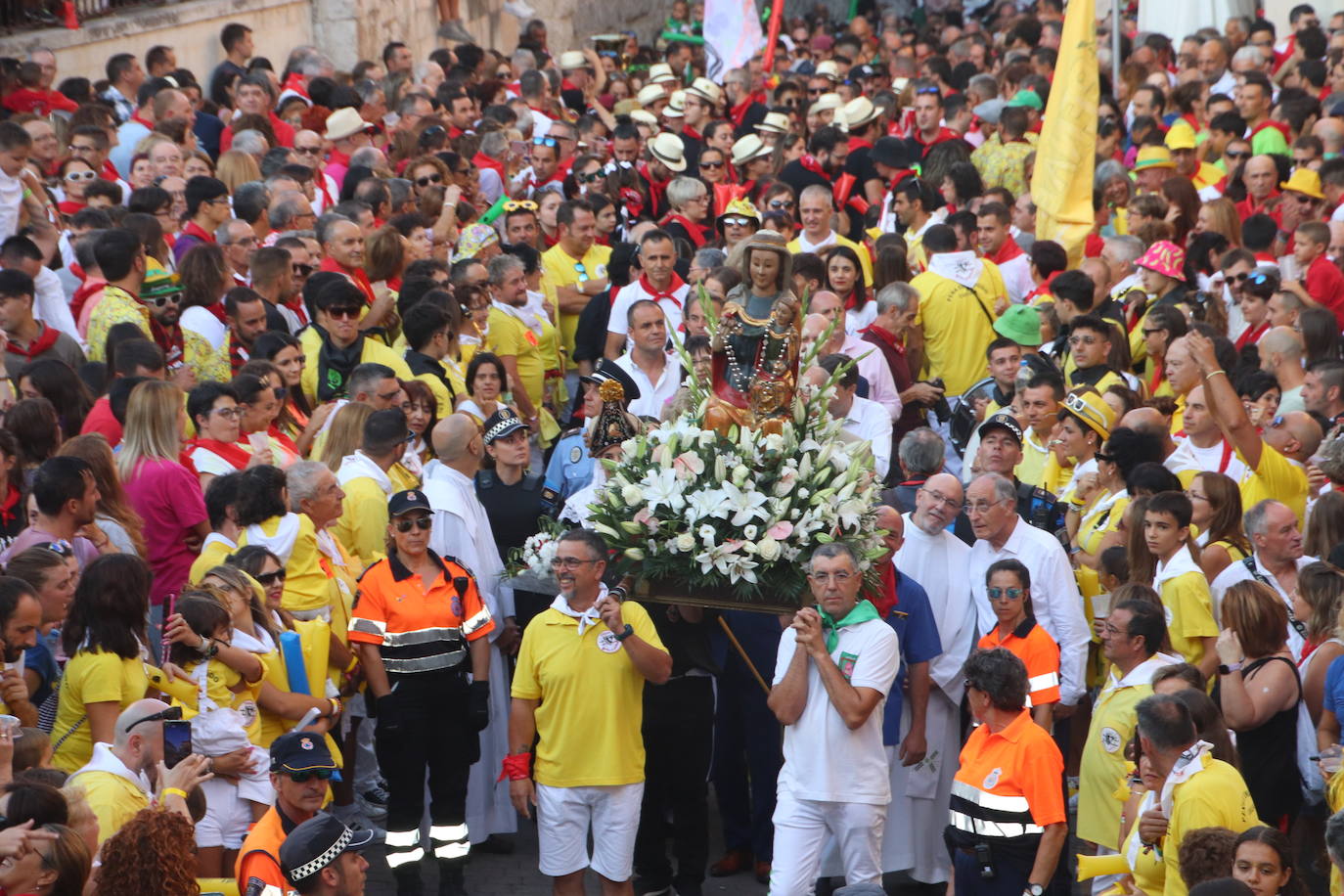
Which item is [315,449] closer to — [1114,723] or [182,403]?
[182,403]

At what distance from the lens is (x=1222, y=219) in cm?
1295

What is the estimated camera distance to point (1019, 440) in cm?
903

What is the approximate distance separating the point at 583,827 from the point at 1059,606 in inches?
93.1

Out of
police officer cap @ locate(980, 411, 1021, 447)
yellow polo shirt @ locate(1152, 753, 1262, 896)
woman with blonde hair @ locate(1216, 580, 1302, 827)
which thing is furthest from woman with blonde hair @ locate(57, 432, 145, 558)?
woman with blonde hair @ locate(1216, 580, 1302, 827)

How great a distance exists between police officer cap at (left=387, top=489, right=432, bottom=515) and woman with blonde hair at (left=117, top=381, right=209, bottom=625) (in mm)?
903

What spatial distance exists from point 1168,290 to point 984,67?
470 inches

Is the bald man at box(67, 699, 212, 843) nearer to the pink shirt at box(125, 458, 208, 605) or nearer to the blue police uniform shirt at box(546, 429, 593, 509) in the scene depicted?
the pink shirt at box(125, 458, 208, 605)

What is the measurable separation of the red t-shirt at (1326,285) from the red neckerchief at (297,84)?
30.3 ft

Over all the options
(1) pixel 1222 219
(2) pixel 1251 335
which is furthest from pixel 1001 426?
(1) pixel 1222 219

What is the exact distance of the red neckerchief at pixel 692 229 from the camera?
45.3 feet

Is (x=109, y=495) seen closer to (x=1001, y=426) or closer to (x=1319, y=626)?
(x=1001, y=426)

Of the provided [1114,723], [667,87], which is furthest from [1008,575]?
[667,87]

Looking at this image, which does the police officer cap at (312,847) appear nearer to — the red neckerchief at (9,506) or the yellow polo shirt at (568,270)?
the red neckerchief at (9,506)

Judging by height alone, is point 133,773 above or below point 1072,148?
below
